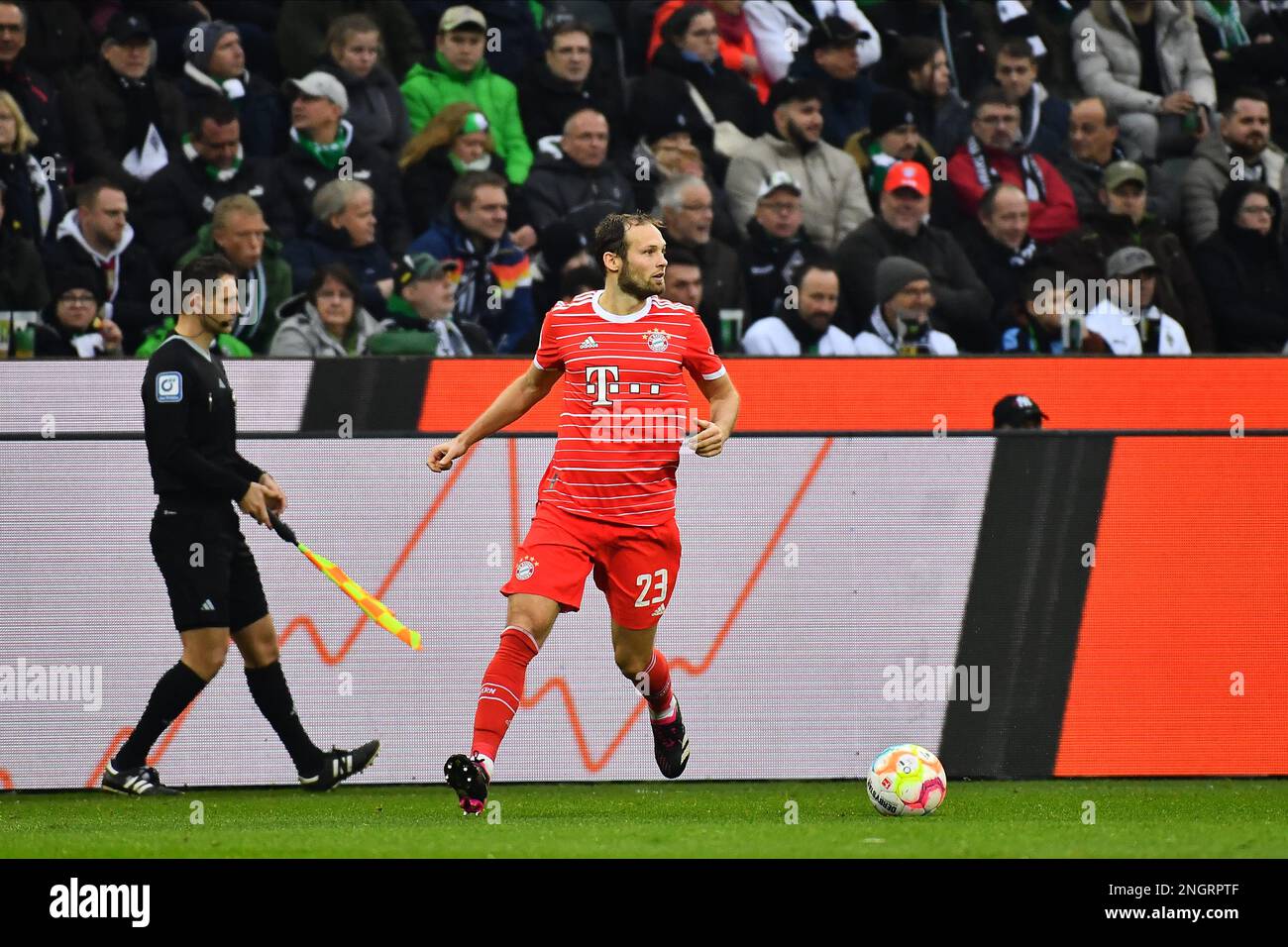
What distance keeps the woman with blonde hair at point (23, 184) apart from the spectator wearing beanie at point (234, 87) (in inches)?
43.9

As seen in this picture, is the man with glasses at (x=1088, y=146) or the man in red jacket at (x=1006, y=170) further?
the man with glasses at (x=1088, y=146)

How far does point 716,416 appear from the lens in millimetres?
7797

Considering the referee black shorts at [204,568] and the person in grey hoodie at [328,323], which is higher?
the person in grey hoodie at [328,323]

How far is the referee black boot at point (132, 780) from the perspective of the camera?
8.69 meters

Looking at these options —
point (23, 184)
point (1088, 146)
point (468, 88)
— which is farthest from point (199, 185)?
point (1088, 146)

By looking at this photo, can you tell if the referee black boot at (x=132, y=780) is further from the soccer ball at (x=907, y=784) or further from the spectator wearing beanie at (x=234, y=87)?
Answer: the spectator wearing beanie at (x=234, y=87)

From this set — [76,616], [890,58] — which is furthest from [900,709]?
[890,58]

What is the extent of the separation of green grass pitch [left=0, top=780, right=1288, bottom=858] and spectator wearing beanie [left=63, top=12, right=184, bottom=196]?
4.32 meters

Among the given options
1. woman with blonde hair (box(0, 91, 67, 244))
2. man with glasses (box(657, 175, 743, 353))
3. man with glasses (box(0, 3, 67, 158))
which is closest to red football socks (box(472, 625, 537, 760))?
man with glasses (box(657, 175, 743, 353))

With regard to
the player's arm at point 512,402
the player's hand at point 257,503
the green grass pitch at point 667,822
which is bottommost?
the green grass pitch at point 667,822

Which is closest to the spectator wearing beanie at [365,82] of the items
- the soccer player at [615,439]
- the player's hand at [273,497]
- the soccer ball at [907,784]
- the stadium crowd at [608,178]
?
the stadium crowd at [608,178]

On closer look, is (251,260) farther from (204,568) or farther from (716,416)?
(716,416)

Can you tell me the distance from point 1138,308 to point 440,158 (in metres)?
4.40

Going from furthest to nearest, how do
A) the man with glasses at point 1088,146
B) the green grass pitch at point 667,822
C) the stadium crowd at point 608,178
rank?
the man with glasses at point 1088,146, the stadium crowd at point 608,178, the green grass pitch at point 667,822
